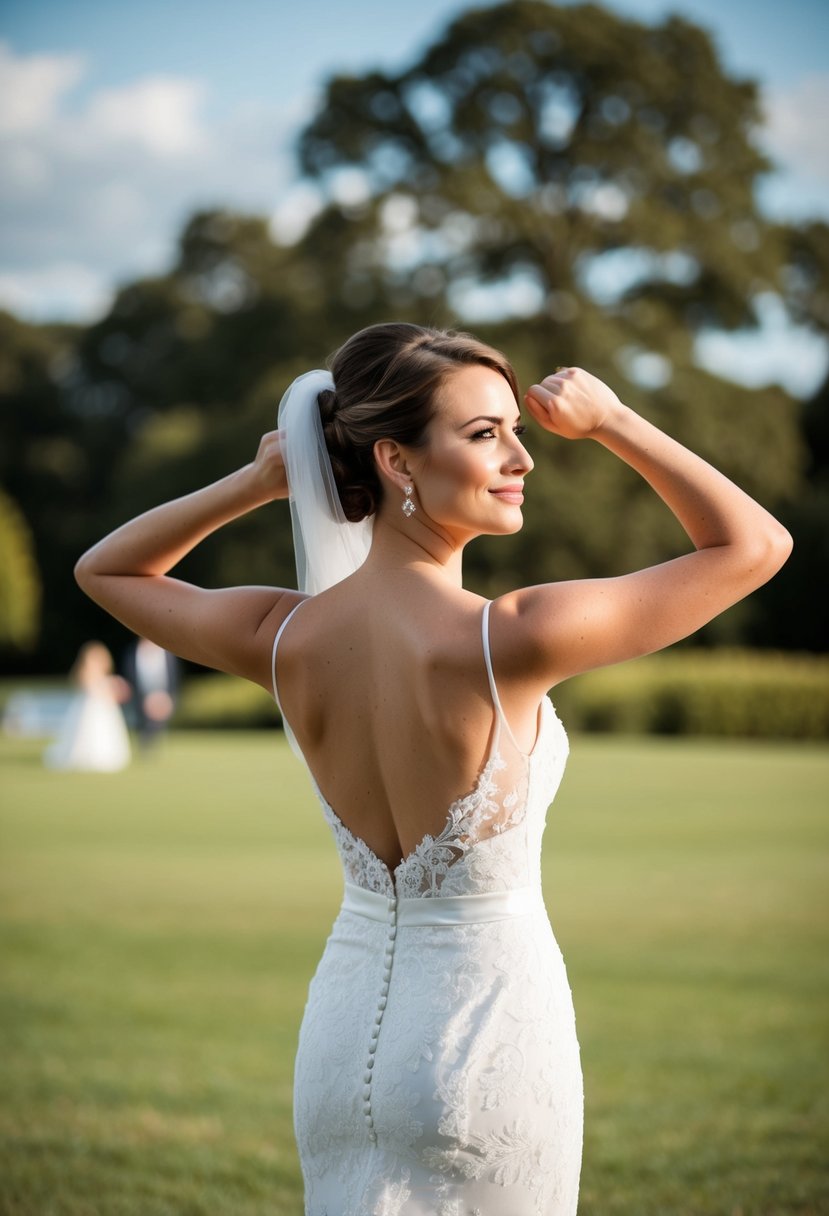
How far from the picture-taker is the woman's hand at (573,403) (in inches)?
87.8

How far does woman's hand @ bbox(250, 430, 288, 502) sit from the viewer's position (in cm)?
271

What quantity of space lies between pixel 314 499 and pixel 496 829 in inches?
30.5

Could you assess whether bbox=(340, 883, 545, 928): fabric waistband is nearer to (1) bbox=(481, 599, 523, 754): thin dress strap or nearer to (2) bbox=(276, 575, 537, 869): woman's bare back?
(2) bbox=(276, 575, 537, 869): woman's bare back

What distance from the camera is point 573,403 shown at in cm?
224

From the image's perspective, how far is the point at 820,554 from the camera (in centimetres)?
4088

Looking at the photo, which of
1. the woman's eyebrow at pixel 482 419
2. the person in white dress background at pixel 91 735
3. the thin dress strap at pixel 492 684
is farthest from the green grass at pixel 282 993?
the person in white dress background at pixel 91 735

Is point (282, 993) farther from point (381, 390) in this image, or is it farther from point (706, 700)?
point (706, 700)

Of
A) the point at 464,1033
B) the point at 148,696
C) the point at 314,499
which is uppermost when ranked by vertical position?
the point at 148,696

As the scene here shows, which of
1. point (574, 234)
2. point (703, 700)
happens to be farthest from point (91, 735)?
point (574, 234)

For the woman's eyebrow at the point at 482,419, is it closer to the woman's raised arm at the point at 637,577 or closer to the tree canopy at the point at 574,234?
the woman's raised arm at the point at 637,577

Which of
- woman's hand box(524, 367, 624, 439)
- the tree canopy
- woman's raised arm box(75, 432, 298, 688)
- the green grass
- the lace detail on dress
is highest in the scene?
the tree canopy

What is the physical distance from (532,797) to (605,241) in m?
34.3

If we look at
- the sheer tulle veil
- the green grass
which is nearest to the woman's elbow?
the sheer tulle veil

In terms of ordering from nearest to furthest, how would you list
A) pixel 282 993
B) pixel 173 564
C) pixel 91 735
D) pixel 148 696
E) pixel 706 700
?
pixel 173 564
pixel 282 993
pixel 91 735
pixel 148 696
pixel 706 700
